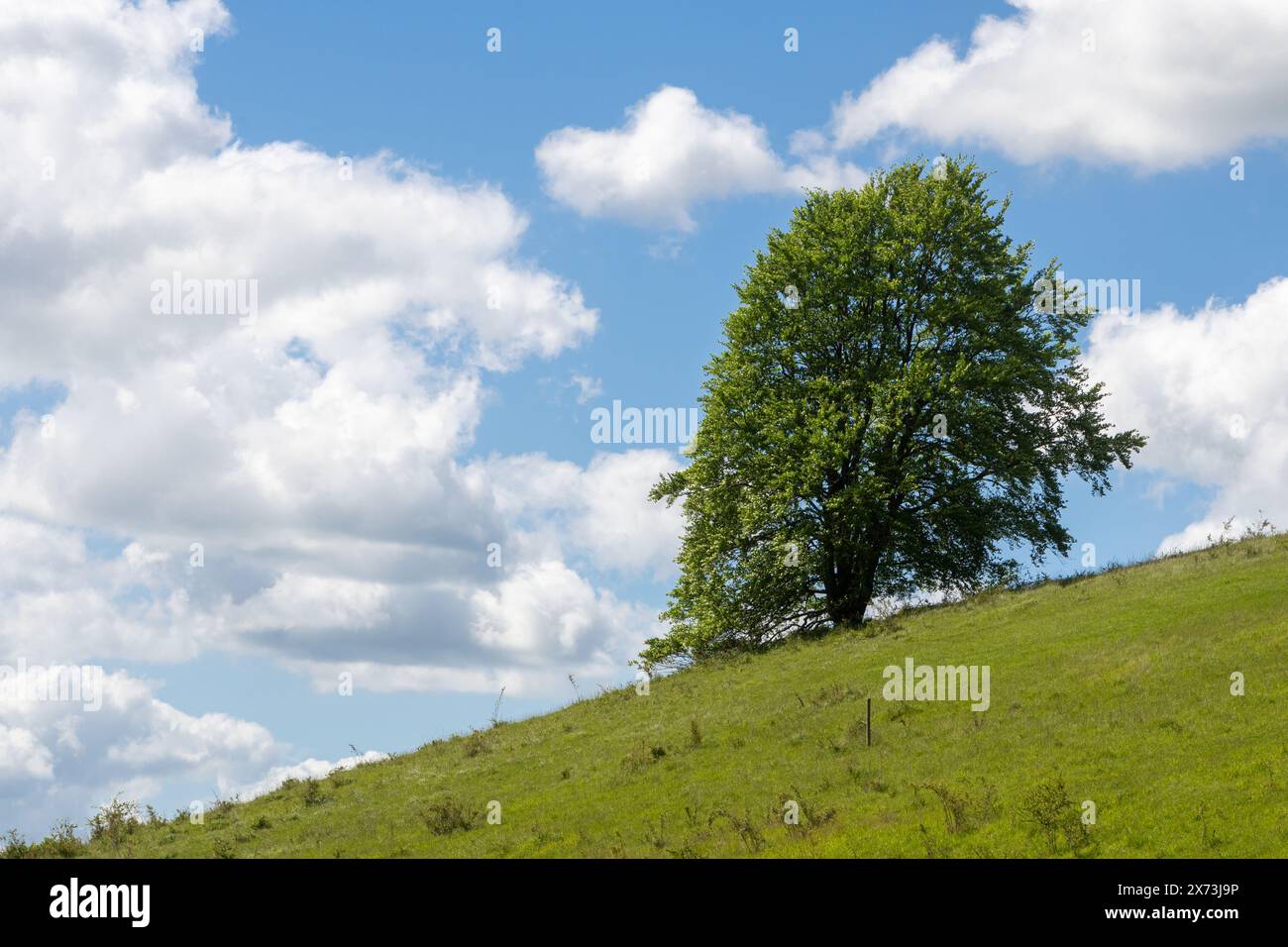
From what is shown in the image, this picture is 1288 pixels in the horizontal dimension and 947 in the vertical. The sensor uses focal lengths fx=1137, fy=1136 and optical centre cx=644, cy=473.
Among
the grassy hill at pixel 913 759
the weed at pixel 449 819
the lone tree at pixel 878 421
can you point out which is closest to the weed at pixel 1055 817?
the grassy hill at pixel 913 759

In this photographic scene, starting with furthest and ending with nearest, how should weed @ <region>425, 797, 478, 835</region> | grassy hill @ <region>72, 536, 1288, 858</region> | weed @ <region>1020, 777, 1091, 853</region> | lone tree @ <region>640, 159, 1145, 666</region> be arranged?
lone tree @ <region>640, 159, 1145, 666</region> < weed @ <region>425, 797, 478, 835</region> < grassy hill @ <region>72, 536, 1288, 858</region> < weed @ <region>1020, 777, 1091, 853</region>

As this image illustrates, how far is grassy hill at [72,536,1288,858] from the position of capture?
67.4 feet

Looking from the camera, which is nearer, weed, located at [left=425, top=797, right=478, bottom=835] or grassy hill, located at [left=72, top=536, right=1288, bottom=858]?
grassy hill, located at [left=72, top=536, right=1288, bottom=858]

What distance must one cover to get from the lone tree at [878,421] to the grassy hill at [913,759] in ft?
13.8

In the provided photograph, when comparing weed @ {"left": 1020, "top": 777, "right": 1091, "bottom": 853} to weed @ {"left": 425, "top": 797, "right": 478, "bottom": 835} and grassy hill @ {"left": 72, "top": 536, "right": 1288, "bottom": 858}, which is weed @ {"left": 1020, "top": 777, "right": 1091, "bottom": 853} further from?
weed @ {"left": 425, "top": 797, "right": 478, "bottom": 835}

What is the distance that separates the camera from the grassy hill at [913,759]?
20.5 metres

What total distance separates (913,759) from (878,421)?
20.8 meters

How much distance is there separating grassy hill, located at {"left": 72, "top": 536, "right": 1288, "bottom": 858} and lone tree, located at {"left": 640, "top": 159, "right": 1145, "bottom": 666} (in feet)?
13.8

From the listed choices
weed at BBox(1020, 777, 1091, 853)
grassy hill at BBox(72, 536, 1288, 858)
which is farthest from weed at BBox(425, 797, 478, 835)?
weed at BBox(1020, 777, 1091, 853)

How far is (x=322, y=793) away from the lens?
123ft

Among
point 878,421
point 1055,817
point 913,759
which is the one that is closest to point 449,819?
point 913,759
